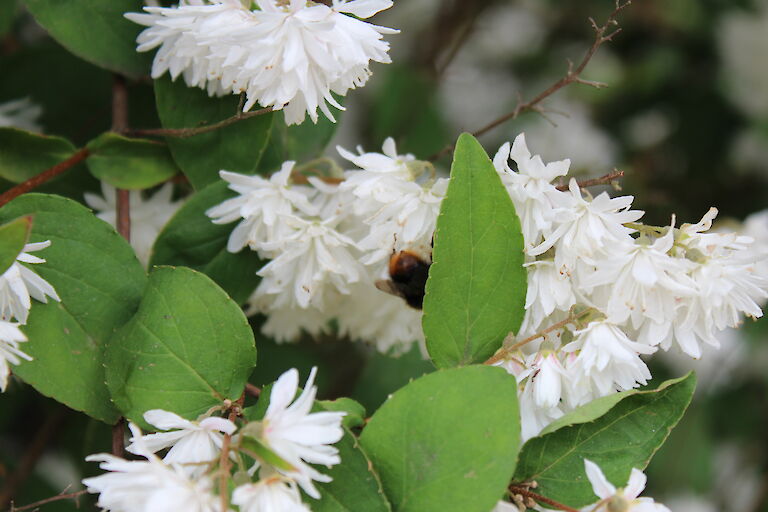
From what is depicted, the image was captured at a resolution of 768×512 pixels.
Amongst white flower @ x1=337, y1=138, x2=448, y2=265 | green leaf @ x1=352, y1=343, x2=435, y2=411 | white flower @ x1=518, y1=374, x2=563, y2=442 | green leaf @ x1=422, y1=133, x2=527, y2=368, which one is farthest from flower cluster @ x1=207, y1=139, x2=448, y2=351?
green leaf @ x1=352, y1=343, x2=435, y2=411

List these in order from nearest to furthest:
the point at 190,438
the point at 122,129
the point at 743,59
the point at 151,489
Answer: the point at 151,489
the point at 190,438
the point at 122,129
the point at 743,59

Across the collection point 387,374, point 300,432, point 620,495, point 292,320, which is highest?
point 300,432

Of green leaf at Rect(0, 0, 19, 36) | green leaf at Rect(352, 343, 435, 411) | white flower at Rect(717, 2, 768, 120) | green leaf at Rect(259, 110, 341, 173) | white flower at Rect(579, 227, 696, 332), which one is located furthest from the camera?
white flower at Rect(717, 2, 768, 120)

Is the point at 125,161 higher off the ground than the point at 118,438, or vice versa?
the point at 125,161

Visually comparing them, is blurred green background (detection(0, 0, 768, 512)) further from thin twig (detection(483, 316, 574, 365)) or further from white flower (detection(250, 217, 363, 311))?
thin twig (detection(483, 316, 574, 365))

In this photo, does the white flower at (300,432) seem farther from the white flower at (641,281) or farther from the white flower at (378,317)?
the white flower at (378,317)

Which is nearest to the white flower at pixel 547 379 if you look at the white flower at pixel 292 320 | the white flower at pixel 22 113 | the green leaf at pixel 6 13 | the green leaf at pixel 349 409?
the green leaf at pixel 349 409

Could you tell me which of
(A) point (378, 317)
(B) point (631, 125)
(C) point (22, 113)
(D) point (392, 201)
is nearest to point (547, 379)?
(D) point (392, 201)

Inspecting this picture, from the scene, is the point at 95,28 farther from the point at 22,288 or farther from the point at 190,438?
the point at 190,438
